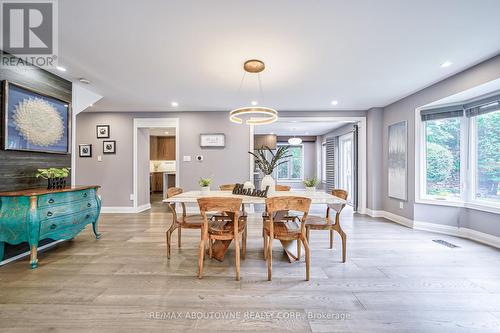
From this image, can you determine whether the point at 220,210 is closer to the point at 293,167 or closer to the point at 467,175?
the point at 467,175

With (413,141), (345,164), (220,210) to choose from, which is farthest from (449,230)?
(220,210)

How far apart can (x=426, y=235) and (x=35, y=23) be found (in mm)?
5536

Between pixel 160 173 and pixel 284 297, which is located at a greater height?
pixel 160 173

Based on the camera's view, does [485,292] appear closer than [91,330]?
No

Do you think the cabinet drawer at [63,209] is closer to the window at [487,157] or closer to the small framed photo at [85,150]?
the small framed photo at [85,150]

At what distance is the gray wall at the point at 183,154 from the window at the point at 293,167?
469 centimetres

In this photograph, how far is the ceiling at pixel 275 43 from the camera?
178 centimetres

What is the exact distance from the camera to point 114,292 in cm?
183

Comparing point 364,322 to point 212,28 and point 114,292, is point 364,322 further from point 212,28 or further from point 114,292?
point 212,28

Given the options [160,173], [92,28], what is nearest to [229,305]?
[92,28]

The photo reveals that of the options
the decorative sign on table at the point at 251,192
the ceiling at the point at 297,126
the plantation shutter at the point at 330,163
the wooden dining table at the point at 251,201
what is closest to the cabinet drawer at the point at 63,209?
the wooden dining table at the point at 251,201

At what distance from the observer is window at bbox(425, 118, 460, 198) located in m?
3.47

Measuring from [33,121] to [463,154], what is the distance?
240 inches

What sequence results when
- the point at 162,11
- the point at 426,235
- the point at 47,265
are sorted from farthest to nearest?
the point at 426,235 → the point at 47,265 → the point at 162,11
